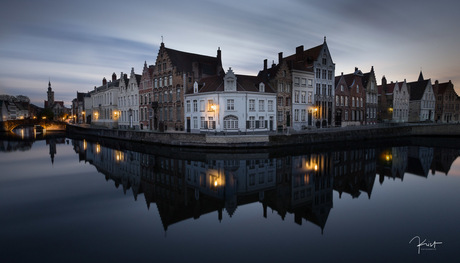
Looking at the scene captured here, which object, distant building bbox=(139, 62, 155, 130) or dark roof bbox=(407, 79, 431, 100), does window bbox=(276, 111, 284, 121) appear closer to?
distant building bbox=(139, 62, 155, 130)

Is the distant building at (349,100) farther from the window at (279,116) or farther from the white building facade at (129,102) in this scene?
the white building facade at (129,102)

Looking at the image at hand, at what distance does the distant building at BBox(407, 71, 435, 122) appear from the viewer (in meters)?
56.8

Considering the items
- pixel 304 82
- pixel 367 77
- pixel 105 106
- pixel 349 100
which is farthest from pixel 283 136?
pixel 105 106

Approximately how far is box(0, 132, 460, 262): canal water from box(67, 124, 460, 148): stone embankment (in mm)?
5212

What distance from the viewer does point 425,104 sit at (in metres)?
57.8

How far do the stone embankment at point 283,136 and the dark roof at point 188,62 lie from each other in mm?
→ 12243

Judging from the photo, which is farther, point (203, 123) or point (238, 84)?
point (203, 123)

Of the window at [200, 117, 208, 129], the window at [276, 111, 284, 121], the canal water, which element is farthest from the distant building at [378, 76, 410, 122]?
the window at [200, 117, 208, 129]

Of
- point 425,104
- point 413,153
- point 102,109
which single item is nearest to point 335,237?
point 413,153

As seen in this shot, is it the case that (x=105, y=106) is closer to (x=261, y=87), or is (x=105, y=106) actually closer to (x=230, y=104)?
(x=230, y=104)

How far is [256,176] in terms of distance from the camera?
1716cm

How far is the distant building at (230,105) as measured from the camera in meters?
31.0

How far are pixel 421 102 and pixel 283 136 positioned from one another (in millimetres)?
47375

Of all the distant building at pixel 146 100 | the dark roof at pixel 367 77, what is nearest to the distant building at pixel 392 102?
the dark roof at pixel 367 77
